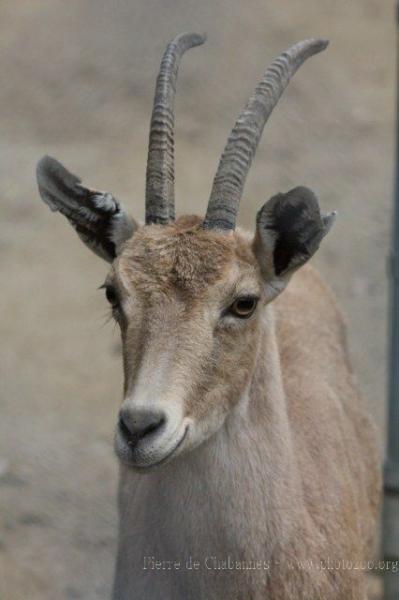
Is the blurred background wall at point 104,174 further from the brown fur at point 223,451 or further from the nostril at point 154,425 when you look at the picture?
the nostril at point 154,425

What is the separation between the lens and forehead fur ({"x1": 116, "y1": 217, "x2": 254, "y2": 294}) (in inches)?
170

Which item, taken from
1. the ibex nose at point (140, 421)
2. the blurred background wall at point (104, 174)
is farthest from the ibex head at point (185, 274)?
the blurred background wall at point (104, 174)

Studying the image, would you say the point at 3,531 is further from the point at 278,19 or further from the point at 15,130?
the point at 278,19

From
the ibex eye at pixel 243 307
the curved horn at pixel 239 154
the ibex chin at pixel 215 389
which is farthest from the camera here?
the curved horn at pixel 239 154

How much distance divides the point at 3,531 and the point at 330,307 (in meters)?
2.77

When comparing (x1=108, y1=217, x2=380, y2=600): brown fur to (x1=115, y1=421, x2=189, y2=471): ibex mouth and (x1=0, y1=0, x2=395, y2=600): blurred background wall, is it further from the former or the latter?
(x1=0, y1=0, x2=395, y2=600): blurred background wall

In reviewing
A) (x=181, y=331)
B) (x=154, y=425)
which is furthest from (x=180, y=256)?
(x=154, y=425)

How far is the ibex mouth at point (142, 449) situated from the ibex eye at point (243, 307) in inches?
24.9

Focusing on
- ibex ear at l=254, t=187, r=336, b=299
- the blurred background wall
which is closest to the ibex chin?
ibex ear at l=254, t=187, r=336, b=299

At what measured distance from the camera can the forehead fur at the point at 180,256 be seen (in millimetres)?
4328

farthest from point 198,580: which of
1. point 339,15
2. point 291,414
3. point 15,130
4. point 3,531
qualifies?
point 339,15

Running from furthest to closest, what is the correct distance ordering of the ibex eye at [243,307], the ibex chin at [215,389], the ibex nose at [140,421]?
the ibex eye at [243,307]
the ibex chin at [215,389]
the ibex nose at [140,421]

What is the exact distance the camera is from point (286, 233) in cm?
461

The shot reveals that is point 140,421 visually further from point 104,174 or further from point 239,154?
point 104,174
